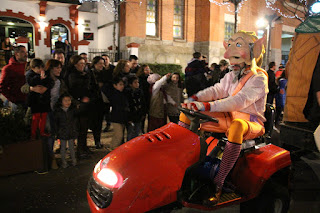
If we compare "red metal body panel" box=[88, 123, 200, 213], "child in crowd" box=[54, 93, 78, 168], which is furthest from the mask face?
"child in crowd" box=[54, 93, 78, 168]

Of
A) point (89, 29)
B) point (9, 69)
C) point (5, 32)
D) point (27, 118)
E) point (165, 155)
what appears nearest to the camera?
point (165, 155)

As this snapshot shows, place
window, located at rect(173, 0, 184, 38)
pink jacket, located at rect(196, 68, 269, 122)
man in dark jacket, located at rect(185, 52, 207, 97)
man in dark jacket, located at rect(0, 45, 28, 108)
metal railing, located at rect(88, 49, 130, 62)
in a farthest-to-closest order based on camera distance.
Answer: window, located at rect(173, 0, 184, 38)
metal railing, located at rect(88, 49, 130, 62)
man in dark jacket, located at rect(185, 52, 207, 97)
man in dark jacket, located at rect(0, 45, 28, 108)
pink jacket, located at rect(196, 68, 269, 122)

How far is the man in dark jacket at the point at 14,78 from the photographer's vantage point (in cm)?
591

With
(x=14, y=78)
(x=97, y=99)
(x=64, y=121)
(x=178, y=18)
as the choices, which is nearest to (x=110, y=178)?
(x=64, y=121)

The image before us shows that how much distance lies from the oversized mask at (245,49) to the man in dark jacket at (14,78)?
458cm

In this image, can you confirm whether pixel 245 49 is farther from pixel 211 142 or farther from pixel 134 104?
pixel 134 104

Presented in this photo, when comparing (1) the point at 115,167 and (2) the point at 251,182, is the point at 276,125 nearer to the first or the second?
(2) the point at 251,182

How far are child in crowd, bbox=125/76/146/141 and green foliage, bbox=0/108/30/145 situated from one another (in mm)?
1876

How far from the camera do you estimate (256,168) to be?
2982mm

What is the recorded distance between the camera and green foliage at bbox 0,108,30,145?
452 centimetres

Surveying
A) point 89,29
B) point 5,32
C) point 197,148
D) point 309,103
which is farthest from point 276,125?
point 5,32

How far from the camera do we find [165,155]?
2.54 meters

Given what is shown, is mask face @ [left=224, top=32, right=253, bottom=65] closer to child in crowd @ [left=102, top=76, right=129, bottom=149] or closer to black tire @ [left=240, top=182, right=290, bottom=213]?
black tire @ [left=240, top=182, right=290, bottom=213]

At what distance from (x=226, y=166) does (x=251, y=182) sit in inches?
13.9
